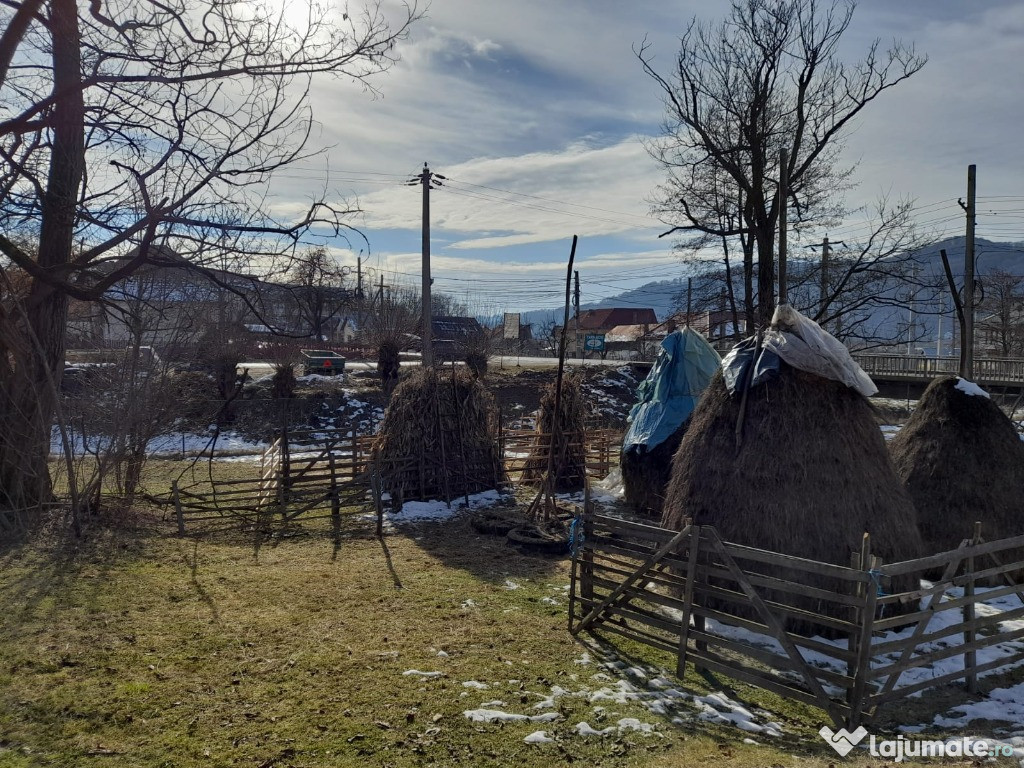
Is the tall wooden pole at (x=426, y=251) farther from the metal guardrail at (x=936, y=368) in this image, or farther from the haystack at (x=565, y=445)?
the metal guardrail at (x=936, y=368)

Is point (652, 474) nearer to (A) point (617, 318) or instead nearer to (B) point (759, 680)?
(B) point (759, 680)

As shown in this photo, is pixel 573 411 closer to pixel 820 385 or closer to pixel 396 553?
pixel 396 553

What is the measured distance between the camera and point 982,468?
9562 mm

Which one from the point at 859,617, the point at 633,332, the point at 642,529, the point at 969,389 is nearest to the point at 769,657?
the point at 859,617

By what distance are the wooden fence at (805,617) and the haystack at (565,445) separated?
740 centimetres

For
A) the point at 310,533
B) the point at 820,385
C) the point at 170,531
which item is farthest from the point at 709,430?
the point at 170,531

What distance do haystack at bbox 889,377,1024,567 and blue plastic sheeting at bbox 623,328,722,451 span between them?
465 cm

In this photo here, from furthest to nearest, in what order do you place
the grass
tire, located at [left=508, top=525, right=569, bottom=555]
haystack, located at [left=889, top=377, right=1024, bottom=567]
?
tire, located at [left=508, top=525, right=569, bottom=555] < haystack, located at [left=889, top=377, right=1024, bottom=567] < the grass

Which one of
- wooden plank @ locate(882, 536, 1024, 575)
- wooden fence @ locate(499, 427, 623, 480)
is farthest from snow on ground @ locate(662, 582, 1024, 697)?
wooden fence @ locate(499, 427, 623, 480)

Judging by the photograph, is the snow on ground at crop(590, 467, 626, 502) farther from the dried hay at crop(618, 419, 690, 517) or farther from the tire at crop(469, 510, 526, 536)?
the tire at crop(469, 510, 526, 536)

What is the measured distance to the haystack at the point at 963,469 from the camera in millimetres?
9391

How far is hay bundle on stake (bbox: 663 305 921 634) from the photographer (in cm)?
765

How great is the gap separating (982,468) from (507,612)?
7.26 meters

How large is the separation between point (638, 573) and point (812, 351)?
12.0 ft
